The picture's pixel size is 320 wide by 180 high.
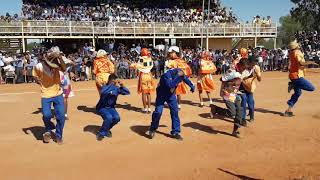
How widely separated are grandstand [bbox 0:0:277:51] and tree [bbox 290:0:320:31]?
8403 millimetres

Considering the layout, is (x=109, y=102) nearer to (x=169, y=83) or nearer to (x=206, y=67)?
(x=169, y=83)

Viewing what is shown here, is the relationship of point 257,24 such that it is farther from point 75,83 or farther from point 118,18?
point 75,83

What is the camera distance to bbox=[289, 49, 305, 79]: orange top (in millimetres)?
10652

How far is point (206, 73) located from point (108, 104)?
12.4ft

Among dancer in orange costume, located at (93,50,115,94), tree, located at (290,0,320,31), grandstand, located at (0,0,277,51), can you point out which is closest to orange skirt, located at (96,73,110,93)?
dancer in orange costume, located at (93,50,115,94)

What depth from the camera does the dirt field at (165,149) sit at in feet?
22.7

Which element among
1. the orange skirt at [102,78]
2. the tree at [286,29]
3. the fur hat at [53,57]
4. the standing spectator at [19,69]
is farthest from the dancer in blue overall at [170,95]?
the tree at [286,29]

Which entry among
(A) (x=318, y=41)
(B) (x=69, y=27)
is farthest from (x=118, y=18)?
(A) (x=318, y=41)

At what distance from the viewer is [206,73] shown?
38.2 ft

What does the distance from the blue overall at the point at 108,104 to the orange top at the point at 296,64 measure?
424 cm

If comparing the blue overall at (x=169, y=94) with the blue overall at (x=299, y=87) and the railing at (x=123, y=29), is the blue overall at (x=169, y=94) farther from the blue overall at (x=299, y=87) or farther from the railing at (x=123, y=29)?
the railing at (x=123, y=29)

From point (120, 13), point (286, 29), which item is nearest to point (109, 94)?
point (120, 13)

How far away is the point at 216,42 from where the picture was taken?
32781mm

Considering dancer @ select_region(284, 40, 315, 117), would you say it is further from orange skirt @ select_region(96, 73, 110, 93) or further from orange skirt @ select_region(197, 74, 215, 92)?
orange skirt @ select_region(96, 73, 110, 93)
